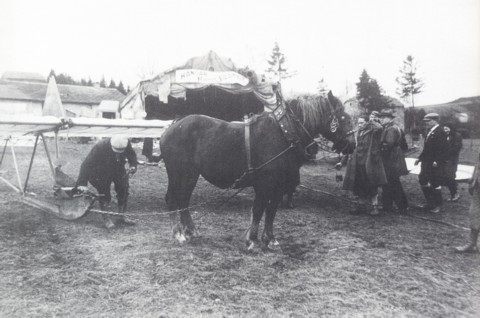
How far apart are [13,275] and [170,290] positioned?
6.09 ft

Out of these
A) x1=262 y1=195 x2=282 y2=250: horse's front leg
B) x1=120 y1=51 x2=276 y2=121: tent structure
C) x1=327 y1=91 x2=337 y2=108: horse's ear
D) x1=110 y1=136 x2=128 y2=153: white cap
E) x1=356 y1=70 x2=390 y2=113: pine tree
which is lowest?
x1=262 y1=195 x2=282 y2=250: horse's front leg

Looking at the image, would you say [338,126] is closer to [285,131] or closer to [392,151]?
[285,131]

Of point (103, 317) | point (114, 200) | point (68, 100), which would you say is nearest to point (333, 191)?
point (114, 200)

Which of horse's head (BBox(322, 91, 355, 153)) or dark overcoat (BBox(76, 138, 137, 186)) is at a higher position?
horse's head (BBox(322, 91, 355, 153))

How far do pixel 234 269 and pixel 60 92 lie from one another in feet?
194

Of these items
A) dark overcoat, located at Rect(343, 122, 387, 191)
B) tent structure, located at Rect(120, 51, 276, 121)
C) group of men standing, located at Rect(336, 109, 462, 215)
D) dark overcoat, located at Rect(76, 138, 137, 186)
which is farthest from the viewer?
tent structure, located at Rect(120, 51, 276, 121)

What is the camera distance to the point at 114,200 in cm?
847

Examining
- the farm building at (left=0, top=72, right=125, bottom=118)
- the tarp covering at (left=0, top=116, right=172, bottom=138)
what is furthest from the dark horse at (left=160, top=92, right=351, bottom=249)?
the farm building at (left=0, top=72, right=125, bottom=118)

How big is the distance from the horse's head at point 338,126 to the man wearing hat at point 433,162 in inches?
140

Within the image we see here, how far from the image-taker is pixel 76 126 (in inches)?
268

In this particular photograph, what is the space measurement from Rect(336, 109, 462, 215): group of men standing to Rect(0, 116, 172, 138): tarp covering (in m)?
4.27

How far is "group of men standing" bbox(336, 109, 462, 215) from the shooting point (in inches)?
293

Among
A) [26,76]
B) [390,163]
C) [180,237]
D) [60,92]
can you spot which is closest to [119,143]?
[180,237]

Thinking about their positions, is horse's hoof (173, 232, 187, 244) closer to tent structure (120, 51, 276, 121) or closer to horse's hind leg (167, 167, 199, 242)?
horse's hind leg (167, 167, 199, 242)
